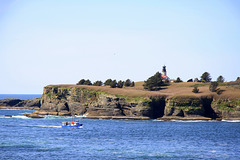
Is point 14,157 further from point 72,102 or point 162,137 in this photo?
point 72,102

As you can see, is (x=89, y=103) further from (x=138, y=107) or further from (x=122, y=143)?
(x=122, y=143)

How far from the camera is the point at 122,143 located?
74.5 meters

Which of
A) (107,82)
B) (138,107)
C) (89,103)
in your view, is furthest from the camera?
(107,82)

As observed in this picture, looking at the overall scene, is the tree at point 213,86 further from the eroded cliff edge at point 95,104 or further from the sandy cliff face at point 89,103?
the sandy cliff face at point 89,103

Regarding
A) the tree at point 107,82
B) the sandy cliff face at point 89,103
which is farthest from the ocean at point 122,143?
the tree at point 107,82

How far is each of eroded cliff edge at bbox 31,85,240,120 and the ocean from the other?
23.8m

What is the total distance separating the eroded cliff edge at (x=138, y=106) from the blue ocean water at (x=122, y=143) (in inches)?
940

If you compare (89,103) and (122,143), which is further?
(89,103)

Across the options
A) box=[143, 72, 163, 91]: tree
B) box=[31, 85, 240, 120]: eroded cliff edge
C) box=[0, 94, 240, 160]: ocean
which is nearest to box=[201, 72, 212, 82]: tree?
box=[143, 72, 163, 91]: tree

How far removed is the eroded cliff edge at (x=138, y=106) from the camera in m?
126

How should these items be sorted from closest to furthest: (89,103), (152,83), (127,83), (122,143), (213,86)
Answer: (122,143)
(213,86)
(89,103)
(152,83)
(127,83)

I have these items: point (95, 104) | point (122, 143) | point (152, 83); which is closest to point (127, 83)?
point (152, 83)

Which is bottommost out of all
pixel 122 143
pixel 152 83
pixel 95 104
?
pixel 122 143

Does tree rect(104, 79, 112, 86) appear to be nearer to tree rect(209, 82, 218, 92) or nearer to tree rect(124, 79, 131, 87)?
tree rect(124, 79, 131, 87)
